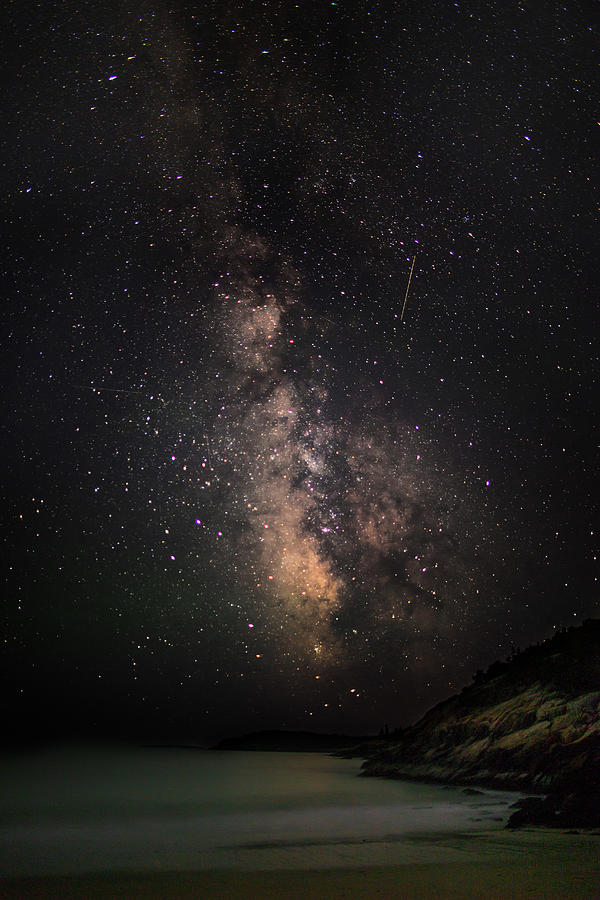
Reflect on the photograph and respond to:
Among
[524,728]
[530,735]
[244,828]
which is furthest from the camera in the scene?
[524,728]

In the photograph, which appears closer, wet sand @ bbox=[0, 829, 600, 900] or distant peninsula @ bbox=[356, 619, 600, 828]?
wet sand @ bbox=[0, 829, 600, 900]

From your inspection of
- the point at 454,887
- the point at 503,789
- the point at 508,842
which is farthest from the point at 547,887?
the point at 503,789

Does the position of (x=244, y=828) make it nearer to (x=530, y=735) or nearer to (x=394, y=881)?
(x=530, y=735)

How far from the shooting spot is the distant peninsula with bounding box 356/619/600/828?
51.7 ft

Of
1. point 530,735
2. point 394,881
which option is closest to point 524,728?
point 530,735

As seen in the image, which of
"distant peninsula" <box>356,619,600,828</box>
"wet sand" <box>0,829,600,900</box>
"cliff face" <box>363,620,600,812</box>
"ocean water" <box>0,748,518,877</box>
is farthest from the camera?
"cliff face" <box>363,620,600,812</box>

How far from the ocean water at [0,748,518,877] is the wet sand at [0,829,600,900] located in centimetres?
90

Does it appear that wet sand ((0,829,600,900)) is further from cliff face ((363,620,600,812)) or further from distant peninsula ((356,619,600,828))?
cliff face ((363,620,600,812))

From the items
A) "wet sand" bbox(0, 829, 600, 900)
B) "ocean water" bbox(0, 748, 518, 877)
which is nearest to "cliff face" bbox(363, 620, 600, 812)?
"ocean water" bbox(0, 748, 518, 877)

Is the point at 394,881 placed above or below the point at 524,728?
below

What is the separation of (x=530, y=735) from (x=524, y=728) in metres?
1.21

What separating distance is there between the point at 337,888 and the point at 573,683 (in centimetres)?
1686

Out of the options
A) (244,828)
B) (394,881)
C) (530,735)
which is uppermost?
(530,735)

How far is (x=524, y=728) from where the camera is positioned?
23172 mm
